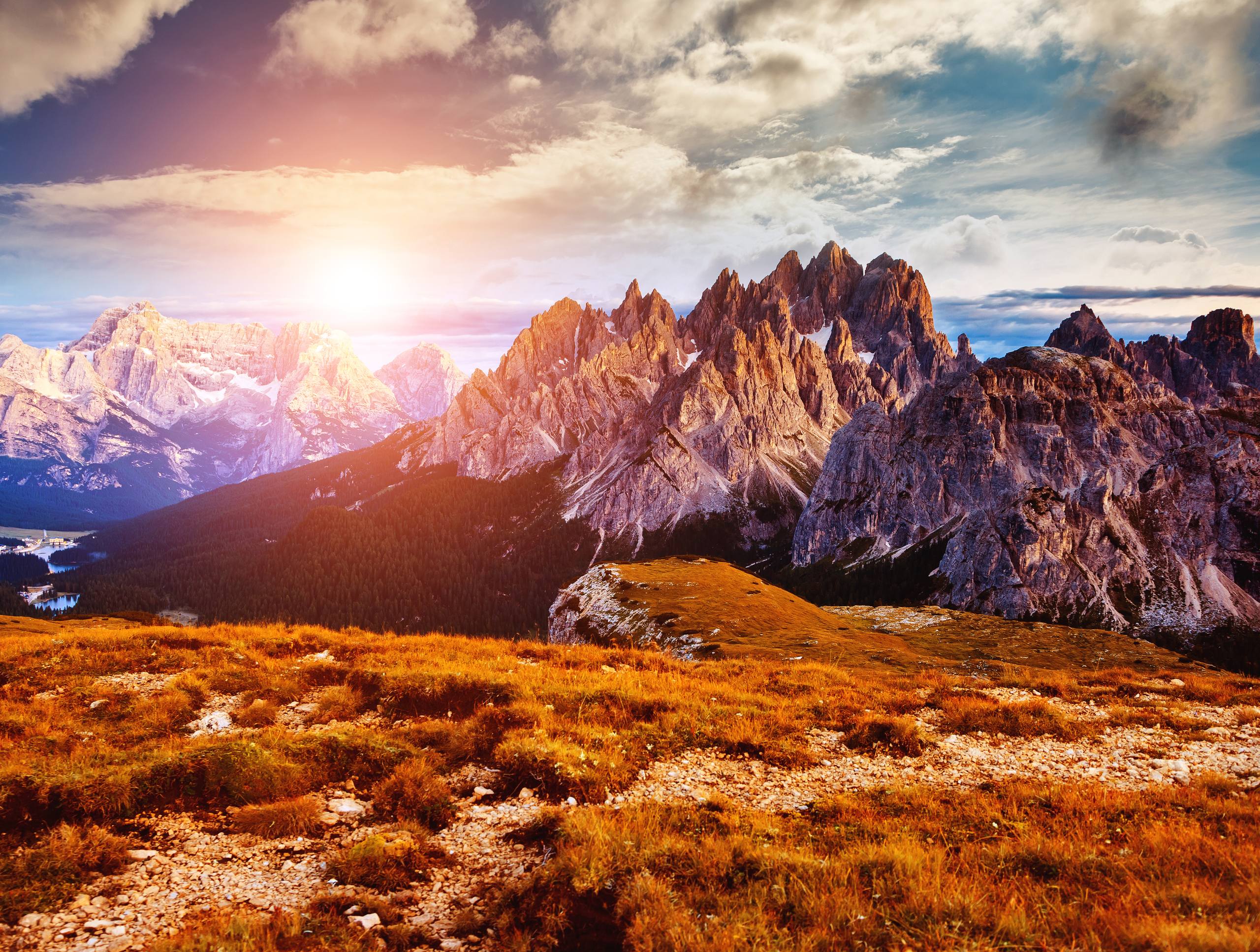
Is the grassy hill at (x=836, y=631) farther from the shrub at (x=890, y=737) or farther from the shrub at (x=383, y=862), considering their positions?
the shrub at (x=383, y=862)

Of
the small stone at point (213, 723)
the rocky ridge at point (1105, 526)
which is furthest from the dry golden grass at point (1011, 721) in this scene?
the rocky ridge at point (1105, 526)

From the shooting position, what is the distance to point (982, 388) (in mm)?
198875

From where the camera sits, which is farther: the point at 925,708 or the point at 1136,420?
the point at 1136,420

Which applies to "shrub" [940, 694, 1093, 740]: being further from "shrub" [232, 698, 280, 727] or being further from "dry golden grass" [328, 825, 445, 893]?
"shrub" [232, 698, 280, 727]

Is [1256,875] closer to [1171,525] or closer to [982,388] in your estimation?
[1171,525]

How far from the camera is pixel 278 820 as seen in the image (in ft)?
38.0

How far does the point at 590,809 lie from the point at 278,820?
21.0ft

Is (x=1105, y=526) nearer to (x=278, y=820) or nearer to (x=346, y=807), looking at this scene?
(x=346, y=807)

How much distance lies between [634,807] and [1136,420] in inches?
9778

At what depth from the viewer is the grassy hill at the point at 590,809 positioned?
27.2 ft

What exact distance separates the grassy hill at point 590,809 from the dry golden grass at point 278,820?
0.05 metres

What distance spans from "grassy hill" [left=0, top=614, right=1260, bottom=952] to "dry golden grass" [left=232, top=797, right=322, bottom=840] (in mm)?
52

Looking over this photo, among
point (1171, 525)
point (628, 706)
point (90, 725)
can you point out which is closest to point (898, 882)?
point (628, 706)

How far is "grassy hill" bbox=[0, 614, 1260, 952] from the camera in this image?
829cm
